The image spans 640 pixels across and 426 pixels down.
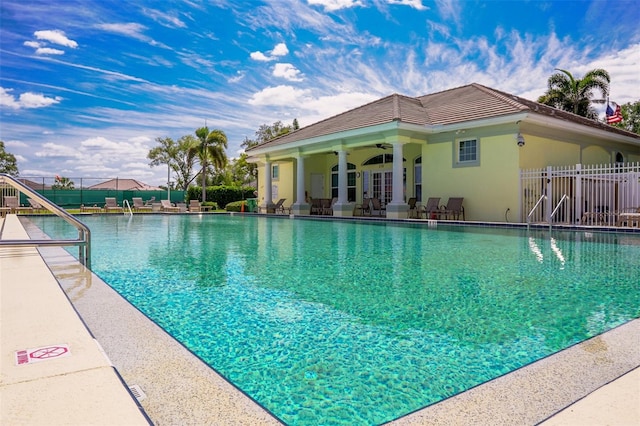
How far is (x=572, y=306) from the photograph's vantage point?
13.2 feet

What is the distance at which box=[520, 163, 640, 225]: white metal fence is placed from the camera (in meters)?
13.4

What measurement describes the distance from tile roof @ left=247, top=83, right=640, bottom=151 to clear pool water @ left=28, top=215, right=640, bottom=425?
9867 mm

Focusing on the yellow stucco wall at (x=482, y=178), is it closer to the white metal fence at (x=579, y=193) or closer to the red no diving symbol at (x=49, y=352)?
the white metal fence at (x=579, y=193)

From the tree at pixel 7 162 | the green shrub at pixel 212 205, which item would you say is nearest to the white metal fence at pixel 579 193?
the green shrub at pixel 212 205

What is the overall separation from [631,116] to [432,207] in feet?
91.9

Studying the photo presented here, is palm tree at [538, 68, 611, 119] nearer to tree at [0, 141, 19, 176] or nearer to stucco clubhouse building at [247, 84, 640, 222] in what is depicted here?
stucco clubhouse building at [247, 84, 640, 222]

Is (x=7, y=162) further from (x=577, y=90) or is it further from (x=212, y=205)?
(x=577, y=90)

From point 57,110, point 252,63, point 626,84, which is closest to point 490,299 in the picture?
point 252,63

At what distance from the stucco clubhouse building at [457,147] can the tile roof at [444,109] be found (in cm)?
6

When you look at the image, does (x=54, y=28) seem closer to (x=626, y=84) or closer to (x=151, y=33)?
(x=151, y=33)

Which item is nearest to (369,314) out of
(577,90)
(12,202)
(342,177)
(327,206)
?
(342,177)

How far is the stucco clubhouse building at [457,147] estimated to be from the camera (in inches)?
615

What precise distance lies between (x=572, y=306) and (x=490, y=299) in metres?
0.72

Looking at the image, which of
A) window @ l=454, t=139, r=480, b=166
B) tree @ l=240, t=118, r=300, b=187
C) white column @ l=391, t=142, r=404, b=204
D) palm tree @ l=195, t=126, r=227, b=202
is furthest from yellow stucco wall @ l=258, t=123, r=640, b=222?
tree @ l=240, t=118, r=300, b=187
